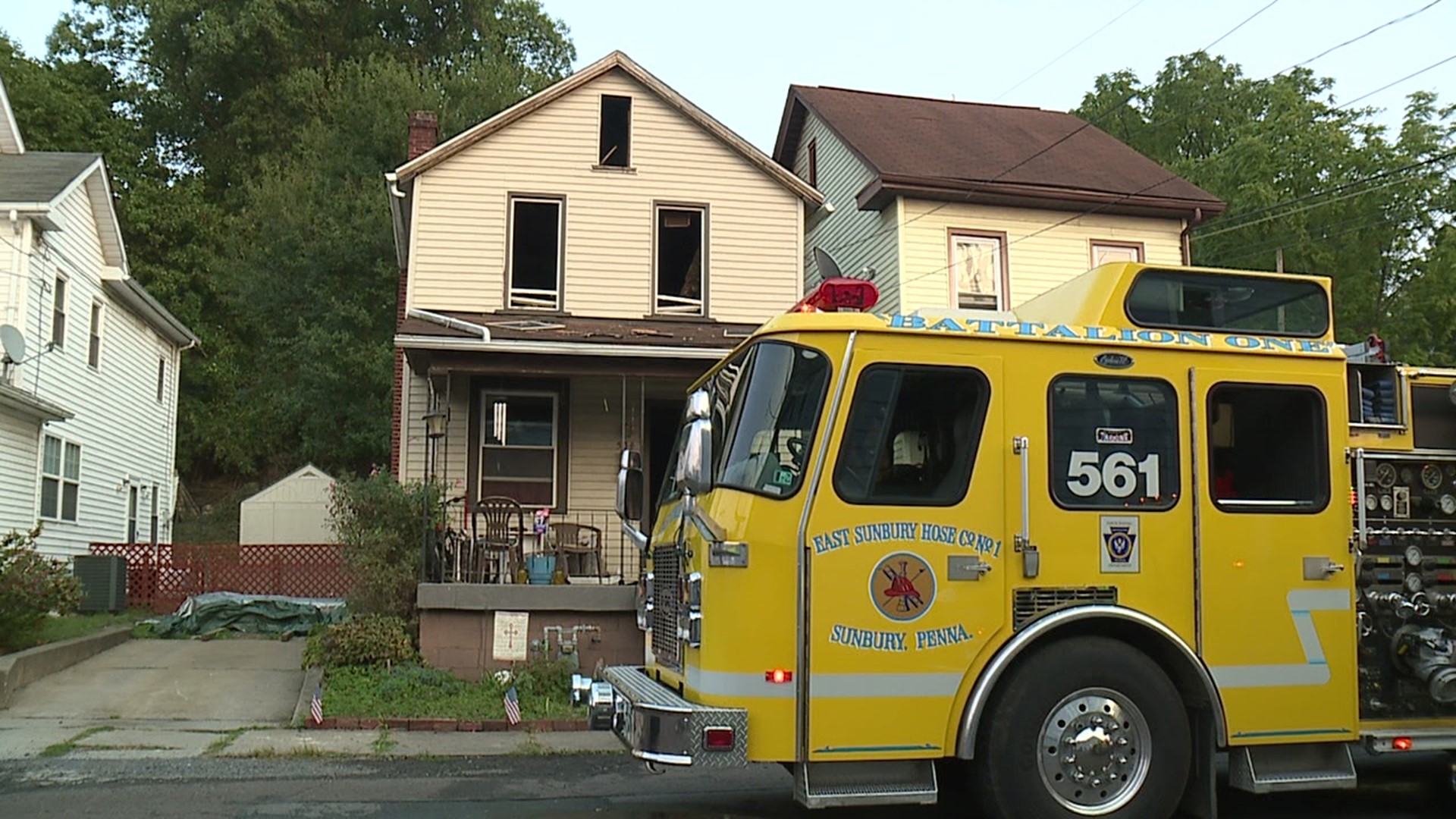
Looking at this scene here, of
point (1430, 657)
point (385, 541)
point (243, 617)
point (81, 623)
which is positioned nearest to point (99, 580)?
point (81, 623)

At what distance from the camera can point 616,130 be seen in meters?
17.8

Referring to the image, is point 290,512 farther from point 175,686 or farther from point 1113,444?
point 1113,444

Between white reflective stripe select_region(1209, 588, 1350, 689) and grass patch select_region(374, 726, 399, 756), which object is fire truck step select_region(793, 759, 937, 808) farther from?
grass patch select_region(374, 726, 399, 756)

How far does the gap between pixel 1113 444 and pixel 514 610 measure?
7932 millimetres

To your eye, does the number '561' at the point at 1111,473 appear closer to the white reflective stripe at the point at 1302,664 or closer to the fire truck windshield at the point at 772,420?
the white reflective stripe at the point at 1302,664

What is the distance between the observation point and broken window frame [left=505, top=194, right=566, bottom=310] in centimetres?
1683

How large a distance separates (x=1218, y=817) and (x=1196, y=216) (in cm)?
1559

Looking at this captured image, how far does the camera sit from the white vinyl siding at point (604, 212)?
16.8 meters

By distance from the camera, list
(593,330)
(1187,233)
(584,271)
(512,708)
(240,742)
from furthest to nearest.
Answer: (1187,233) < (584,271) < (593,330) < (512,708) < (240,742)

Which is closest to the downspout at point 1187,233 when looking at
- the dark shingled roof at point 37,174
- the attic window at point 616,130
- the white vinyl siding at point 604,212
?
the white vinyl siding at point 604,212

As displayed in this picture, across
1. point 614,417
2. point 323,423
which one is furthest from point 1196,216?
point 323,423

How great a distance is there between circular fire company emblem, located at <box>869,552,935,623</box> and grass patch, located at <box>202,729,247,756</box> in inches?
249

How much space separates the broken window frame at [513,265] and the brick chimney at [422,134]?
248cm

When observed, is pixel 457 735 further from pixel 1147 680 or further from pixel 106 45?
pixel 106 45
